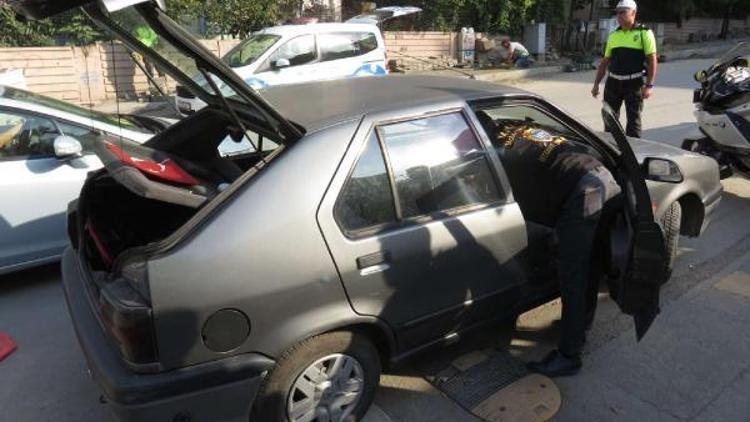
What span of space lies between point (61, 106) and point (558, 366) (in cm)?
406

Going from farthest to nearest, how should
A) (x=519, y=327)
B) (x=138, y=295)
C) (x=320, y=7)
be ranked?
1. (x=320, y=7)
2. (x=519, y=327)
3. (x=138, y=295)

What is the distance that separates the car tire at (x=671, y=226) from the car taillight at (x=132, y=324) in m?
3.13

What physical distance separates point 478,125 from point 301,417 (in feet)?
5.23

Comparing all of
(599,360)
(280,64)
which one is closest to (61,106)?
(599,360)

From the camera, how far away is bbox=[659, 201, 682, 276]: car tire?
12.8 ft

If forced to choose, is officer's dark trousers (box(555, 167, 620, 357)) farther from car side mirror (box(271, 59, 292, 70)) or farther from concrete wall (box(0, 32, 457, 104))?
concrete wall (box(0, 32, 457, 104))

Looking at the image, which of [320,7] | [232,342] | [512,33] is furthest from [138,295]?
[512,33]

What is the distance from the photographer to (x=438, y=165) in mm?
2852

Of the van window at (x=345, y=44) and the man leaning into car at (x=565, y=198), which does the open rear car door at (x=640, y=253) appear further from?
the van window at (x=345, y=44)

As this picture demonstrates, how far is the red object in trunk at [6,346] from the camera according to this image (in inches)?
141

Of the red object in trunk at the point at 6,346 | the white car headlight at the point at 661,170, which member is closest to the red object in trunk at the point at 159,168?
the red object in trunk at the point at 6,346

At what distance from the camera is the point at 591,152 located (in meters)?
3.50

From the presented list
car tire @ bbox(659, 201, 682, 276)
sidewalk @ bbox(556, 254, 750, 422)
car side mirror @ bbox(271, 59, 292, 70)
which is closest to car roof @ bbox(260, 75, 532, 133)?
car tire @ bbox(659, 201, 682, 276)

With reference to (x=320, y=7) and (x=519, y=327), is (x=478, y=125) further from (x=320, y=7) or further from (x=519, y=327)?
(x=320, y=7)
